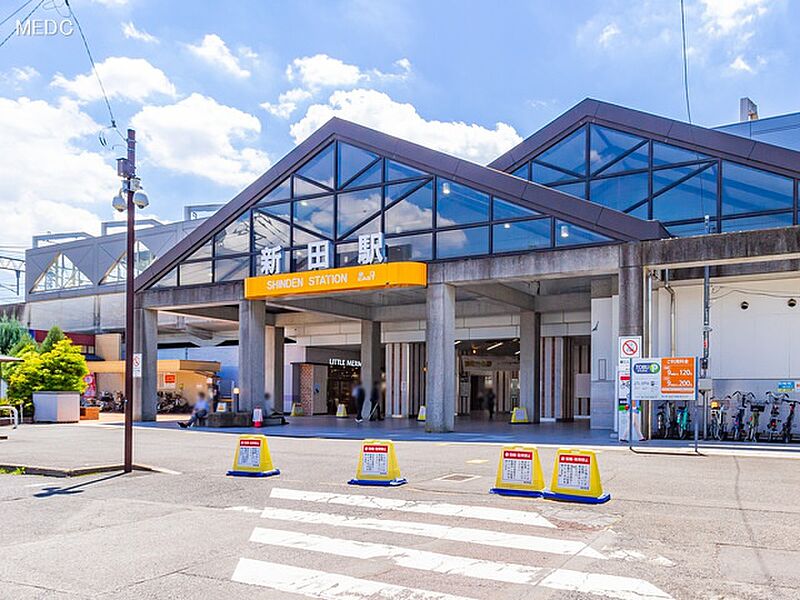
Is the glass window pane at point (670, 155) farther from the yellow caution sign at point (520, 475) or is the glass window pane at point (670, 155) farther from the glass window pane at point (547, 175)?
the yellow caution sign at point (520, 475)

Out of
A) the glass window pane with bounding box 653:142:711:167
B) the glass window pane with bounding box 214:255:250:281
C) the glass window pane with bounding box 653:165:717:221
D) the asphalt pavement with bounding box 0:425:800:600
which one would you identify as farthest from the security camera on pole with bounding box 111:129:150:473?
the glass window pane with bounding box 653:142:711:167

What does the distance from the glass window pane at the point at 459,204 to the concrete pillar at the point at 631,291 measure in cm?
473

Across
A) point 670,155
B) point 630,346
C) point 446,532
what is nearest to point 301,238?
point 630,346

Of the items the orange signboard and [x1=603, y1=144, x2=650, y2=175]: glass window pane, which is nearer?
the orange signboard

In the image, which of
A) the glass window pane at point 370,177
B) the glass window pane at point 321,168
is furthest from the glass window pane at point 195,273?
the glass window pane at point 370,177

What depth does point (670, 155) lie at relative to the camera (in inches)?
1088

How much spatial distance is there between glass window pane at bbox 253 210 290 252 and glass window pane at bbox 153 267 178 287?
14.1 feet

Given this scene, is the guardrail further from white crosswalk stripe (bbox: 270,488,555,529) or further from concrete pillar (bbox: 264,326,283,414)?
white crosswalk stripe (bbox: 270,488,555,529)

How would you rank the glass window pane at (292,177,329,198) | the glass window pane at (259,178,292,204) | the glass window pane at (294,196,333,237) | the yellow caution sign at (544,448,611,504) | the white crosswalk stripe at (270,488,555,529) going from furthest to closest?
the glass window pane at (259,178,292,204), the glass window pane at (292,177,329,198), the glass window pane at (294,196,333,237), the yellow caution sign at (544,448,611,504), the white crosswalk stripe at (270,488,555,529)

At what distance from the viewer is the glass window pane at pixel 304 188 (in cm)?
2909

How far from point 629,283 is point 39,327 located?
1914 inches

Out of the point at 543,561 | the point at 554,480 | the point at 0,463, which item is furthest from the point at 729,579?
the point at 0,463

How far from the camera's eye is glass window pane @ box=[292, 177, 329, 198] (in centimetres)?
2909

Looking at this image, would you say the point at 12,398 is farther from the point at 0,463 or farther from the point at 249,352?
the point at 0,463
